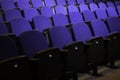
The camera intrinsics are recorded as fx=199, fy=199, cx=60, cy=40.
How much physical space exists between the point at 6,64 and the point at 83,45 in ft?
1.25

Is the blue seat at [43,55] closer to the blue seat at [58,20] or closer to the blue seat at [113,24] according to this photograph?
the blue seat at [58,20]

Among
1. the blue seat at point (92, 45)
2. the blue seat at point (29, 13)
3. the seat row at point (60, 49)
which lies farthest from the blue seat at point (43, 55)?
the blue seat at point (29, 13)

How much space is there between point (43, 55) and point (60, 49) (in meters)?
0.15

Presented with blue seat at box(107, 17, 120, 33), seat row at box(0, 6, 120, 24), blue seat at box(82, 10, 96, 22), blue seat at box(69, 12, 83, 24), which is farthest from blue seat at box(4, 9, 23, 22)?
blue seat at box(107, 17, 120, 33)

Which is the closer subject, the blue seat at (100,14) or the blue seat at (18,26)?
the blue seat at (18,26)

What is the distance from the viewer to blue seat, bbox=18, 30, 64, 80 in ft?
2.34

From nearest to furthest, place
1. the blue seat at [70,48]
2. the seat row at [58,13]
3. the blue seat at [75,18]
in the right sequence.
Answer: the blue seat at [70,48], the seat row at [58,13], the blue seat at [75,18]

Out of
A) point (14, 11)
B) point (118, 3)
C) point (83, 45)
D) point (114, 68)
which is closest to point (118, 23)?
point (114, 68)

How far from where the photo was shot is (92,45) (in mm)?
920

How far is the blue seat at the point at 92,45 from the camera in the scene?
912 mm

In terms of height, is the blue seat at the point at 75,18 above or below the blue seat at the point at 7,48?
above

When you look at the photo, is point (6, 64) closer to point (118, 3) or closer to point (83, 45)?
point (83, 45)

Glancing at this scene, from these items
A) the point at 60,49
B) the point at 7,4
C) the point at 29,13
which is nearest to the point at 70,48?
the point at 60,49

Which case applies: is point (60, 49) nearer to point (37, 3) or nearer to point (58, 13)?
point (58, 13)
